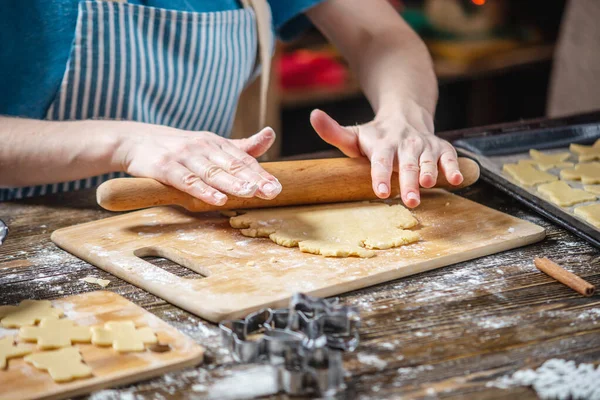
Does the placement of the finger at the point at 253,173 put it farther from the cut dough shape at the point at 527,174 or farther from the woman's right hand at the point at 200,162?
the cut dough shape at the point at 527,174

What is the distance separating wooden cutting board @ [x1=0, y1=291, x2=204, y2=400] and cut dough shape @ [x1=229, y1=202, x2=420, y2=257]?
35 cm

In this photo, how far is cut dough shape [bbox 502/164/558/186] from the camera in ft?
5.61

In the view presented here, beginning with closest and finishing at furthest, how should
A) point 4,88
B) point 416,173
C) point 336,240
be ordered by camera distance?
point 336,240 → point 416,173 → point 4,88

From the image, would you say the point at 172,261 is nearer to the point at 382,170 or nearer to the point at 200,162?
the point at 200,162

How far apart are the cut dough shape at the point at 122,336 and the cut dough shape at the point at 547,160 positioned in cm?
109

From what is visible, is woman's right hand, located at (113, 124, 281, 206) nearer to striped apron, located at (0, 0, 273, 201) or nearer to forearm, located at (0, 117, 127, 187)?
forearm, located at (0, 117, 127, 187)

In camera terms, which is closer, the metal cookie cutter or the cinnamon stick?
the metal cookie cutter

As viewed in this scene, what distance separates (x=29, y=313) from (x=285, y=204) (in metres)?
0.59

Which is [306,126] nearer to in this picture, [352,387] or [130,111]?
[130,111]

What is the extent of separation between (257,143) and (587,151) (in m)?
0.88

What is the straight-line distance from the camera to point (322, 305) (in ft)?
3.39

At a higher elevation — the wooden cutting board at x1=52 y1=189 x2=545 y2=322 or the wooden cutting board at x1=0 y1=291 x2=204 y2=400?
the wooden cutting board at x1=52 y1=189 x2=545 y2=322

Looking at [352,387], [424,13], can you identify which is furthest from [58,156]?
[424,13]

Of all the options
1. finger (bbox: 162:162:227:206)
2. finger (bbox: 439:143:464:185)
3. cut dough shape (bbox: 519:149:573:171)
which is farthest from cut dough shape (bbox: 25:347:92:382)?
cut dough shape (bbox: 519:149:573:171)
